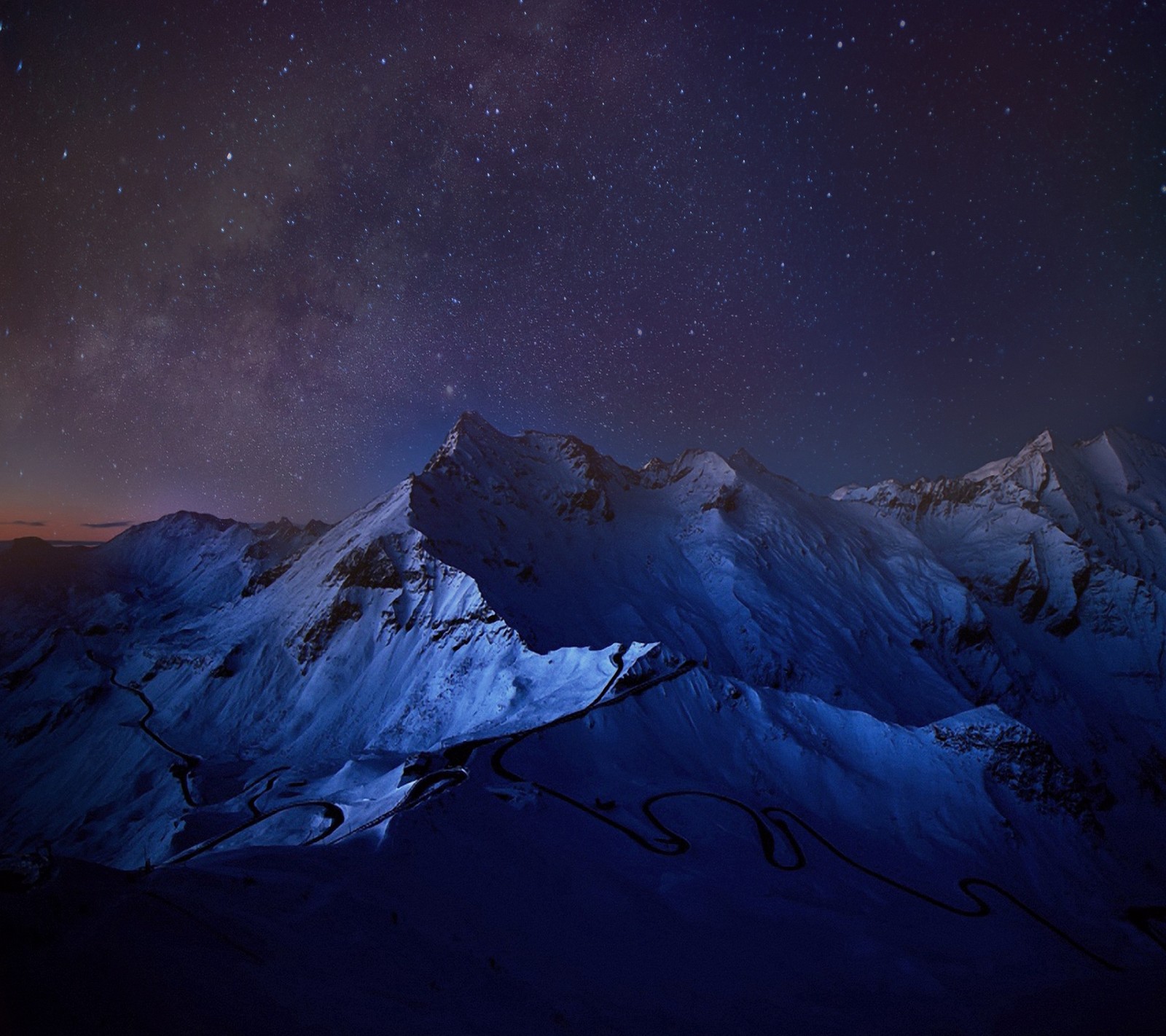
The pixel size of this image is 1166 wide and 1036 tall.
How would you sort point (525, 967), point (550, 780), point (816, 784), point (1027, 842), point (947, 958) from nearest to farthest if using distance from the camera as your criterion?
point (525, 967)
point (947, 958)
point (550, 780)
point (816, 784)
point (1027, 842)

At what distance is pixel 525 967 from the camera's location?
13.5 m

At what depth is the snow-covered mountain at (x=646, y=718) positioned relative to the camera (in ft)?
64.1

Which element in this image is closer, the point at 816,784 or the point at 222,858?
the point at 222,858

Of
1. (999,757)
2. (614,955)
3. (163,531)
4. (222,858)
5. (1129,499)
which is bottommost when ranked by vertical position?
(614,955)

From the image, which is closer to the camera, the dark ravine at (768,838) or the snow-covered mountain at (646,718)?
the snow-covered mountain at (646,718)

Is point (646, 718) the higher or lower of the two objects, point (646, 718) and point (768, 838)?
the higher

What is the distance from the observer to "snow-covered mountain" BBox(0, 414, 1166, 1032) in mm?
19531

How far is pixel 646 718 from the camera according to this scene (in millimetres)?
37125

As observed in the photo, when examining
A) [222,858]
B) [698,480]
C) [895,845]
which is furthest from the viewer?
[698,480]

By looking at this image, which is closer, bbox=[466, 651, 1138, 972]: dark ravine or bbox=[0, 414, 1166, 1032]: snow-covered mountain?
bbox=[0, 414, 1166, 1032]: snow-covered mountain

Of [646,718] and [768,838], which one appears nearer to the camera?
[768,838]

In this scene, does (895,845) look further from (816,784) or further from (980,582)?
(980,582)

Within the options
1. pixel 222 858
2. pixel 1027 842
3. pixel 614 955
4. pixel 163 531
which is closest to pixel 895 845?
pixel 1027 842

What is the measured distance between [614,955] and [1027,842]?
46853 mm
